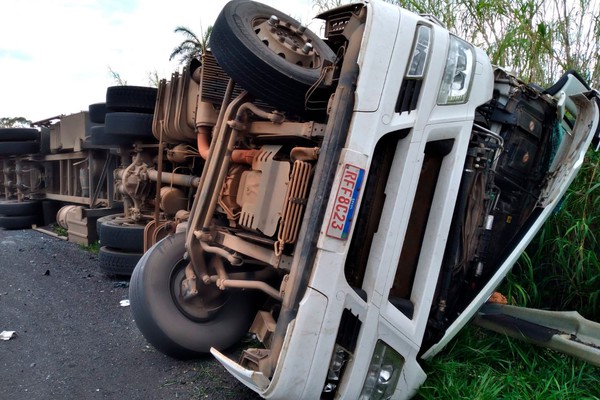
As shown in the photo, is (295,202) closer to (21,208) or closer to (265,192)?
(265,192)

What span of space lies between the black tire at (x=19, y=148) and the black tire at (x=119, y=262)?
461cm

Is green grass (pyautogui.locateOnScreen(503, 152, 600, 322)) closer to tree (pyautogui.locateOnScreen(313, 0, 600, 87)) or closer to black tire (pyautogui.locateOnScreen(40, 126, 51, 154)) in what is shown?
tree (pyautogui.locateOnScreen(313, 0, 600, 87))

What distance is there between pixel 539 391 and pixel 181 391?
5.48 ft

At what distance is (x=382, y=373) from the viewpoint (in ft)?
6.48

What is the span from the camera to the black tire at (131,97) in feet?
16.0

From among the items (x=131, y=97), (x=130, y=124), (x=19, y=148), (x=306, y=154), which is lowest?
(x=19, y=148)

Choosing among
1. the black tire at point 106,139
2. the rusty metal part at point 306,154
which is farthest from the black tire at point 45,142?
the rusty metal part at point 306,154

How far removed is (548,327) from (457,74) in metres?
1.44

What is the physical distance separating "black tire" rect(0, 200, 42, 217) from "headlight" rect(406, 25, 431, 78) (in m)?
7.98

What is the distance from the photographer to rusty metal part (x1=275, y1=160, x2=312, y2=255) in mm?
2088

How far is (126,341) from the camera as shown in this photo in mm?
3121

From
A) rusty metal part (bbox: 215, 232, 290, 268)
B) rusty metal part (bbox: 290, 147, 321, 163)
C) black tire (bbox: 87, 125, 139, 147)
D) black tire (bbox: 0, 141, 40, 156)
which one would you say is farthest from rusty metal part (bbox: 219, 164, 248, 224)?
black tire (bbox: 0, 141, 40, 156)

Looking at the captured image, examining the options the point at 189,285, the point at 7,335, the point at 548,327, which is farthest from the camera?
the point at 7,335

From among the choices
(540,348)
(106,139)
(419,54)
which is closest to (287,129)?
(419,54)
